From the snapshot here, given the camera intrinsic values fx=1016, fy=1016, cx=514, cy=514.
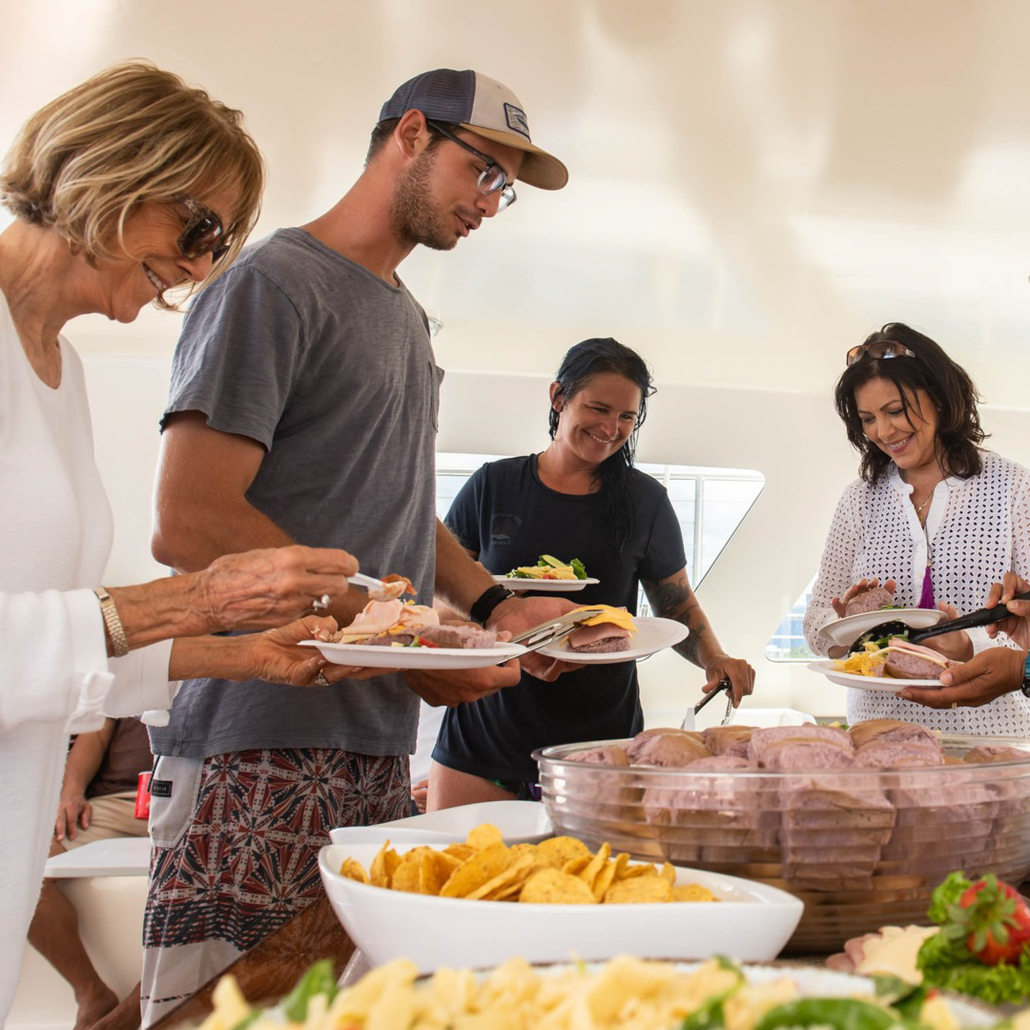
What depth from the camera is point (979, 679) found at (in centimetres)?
232

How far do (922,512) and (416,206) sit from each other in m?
1.73

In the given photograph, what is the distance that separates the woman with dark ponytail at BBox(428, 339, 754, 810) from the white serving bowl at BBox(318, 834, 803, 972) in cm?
215

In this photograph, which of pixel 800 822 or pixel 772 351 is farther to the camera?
pixel 772 351

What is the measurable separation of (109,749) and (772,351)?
221 inches

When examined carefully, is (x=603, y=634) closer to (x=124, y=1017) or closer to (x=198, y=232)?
(x=198, y=232)

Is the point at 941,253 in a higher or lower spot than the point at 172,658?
higher

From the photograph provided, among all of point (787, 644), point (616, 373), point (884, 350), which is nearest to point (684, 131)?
point (616, 373)

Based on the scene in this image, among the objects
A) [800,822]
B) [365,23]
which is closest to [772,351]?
[365,23]

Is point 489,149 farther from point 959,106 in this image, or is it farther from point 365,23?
point 959,106

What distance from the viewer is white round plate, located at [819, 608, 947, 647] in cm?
260

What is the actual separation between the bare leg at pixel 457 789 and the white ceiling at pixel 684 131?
2556mm

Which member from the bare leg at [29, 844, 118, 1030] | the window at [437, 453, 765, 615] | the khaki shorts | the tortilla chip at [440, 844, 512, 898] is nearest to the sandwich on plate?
Result: the tortilla chip at [440, 844, 512, 898]

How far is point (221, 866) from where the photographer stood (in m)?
1.74

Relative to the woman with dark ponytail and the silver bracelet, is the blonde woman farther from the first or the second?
the woman with dark ponytail
